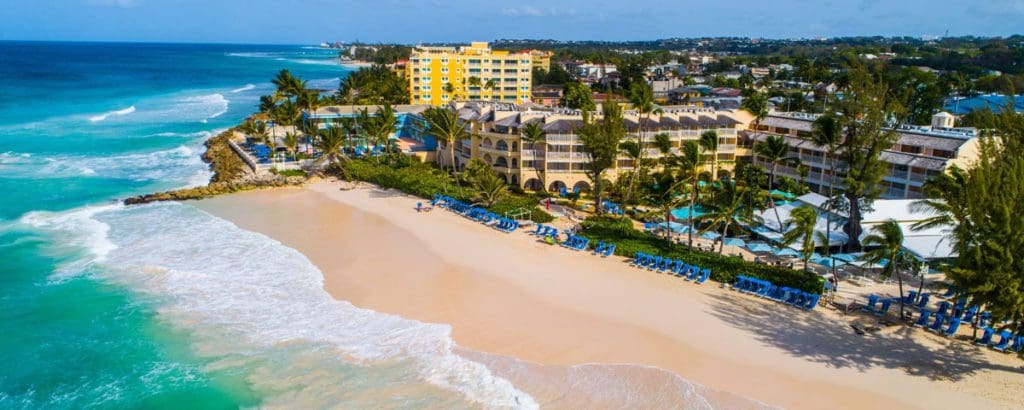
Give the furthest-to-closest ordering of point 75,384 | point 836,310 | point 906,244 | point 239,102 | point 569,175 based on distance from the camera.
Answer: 1. point 239,102
2. point 569,175
3. point 906,244
4. point 836,310
5. point 75,384

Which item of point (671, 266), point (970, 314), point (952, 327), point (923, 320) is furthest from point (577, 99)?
point (952, 327)

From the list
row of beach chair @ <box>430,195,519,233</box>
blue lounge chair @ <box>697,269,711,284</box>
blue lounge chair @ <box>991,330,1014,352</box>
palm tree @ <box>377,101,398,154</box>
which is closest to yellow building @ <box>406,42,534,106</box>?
palm tree @ <box>377,101,398,154</box>

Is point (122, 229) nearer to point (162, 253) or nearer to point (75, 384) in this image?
point (162, 253)

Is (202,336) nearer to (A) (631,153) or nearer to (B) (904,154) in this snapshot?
(A) (631,153)

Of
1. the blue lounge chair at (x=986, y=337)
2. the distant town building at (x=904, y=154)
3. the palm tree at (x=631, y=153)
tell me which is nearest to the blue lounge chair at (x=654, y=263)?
the palm tree at (x=631, y=153)

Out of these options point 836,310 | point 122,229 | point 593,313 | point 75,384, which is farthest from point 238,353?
point 836,310

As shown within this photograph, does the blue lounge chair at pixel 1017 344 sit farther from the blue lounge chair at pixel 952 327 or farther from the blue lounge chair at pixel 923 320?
the blue lounge chair at pixel 923 320
